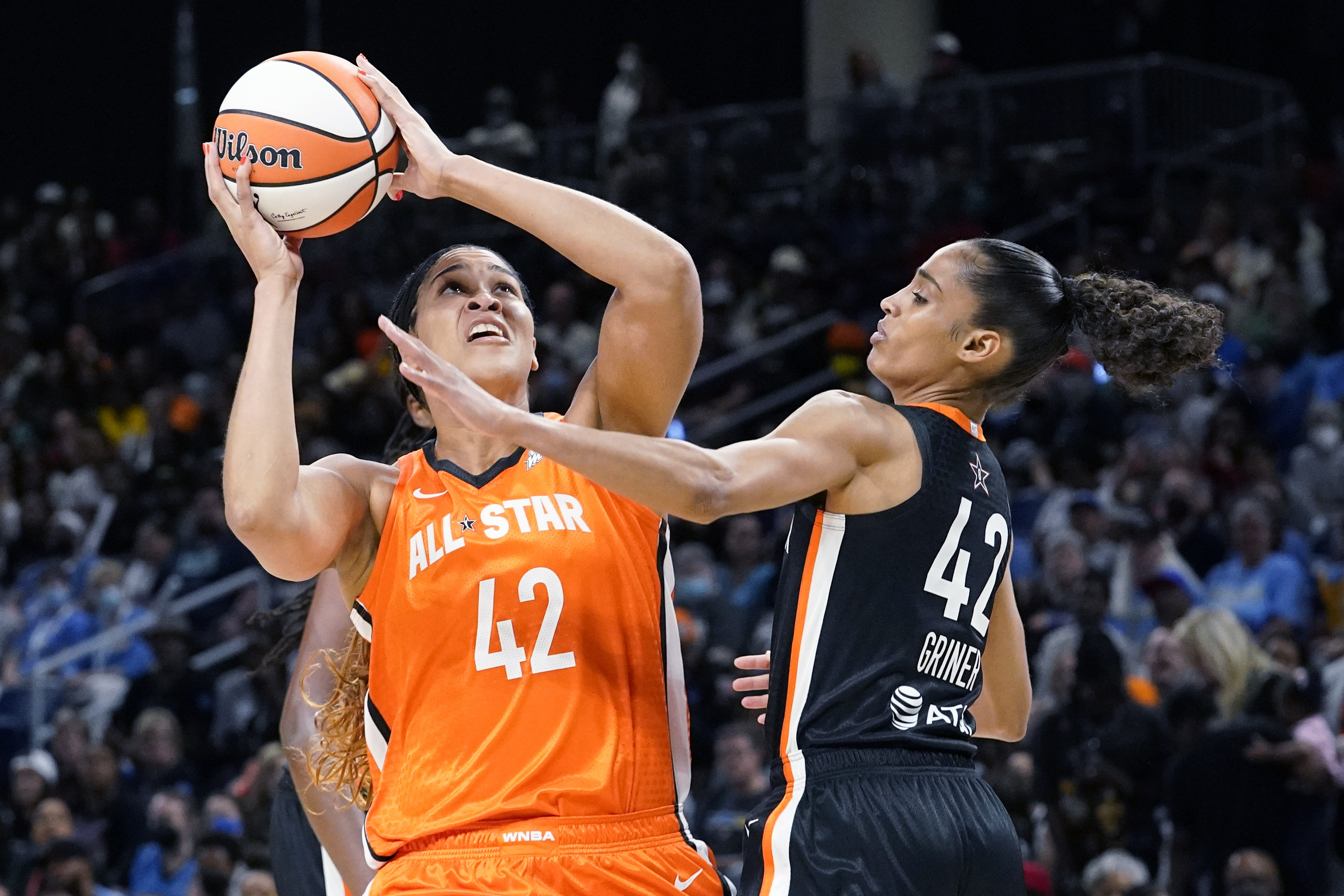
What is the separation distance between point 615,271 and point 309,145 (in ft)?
2.14

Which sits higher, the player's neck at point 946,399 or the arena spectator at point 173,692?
the player's neck at point 946,399

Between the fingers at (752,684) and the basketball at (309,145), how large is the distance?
119 centimetres

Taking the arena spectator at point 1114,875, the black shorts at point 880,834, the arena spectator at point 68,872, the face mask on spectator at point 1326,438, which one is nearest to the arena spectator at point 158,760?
the arena spectator at point 68,872

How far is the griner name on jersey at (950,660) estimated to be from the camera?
3.02 meters

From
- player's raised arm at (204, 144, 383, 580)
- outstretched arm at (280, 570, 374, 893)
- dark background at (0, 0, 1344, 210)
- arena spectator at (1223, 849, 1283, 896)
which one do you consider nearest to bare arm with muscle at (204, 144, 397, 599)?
player's raised arm at (204, 144, 383, 580)

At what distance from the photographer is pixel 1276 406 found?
9.37 m

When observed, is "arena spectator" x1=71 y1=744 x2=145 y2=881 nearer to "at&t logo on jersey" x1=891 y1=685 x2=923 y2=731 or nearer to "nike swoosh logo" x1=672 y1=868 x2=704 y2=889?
"nike swoosh logo" x1=672 y1=868 x2=704 y2=889

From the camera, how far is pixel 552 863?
302cm

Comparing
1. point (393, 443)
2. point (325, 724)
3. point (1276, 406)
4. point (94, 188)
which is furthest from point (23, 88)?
point (325, 724)

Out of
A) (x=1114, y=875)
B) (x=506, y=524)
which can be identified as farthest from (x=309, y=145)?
(x=1114, y=875)

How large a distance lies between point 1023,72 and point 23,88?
10324 millimetres

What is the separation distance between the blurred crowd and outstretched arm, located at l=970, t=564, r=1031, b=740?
1.45 feet

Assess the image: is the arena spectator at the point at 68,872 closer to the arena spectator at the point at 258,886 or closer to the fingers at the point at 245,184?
the arena spectator at the point at 258,886

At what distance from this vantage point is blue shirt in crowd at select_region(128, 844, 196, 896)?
27.8 ft
